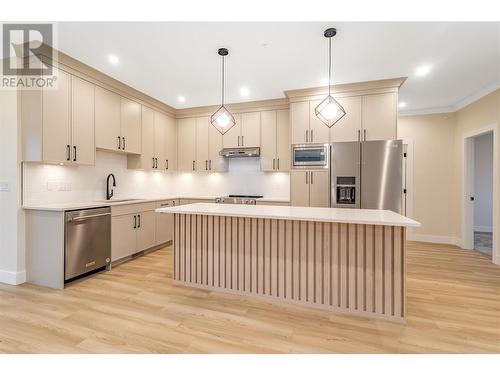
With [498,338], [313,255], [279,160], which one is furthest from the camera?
[279,160]

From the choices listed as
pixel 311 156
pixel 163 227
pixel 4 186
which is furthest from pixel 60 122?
pixel 311 156

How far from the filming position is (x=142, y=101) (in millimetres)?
4414

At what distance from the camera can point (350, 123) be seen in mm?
3941

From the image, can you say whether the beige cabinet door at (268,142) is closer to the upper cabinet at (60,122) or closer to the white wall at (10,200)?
the upper cabinet at (60,122)

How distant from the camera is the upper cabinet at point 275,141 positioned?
4.62 m

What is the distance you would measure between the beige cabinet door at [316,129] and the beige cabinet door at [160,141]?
2.93 meters

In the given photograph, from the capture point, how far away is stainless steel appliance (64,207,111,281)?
2900mm

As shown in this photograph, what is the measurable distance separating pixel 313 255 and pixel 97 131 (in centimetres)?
340

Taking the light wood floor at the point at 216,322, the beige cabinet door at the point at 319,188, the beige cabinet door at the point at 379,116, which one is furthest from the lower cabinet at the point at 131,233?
the beige cabinet door at the point at 379,116

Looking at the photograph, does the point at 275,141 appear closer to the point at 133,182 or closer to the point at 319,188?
the point at 319,188

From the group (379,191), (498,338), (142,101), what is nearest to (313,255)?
(498,338)

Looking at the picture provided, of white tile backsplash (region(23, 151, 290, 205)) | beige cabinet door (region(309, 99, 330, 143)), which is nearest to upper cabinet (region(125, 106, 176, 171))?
white tile backsplash (region(23, 151, 290, 205))
